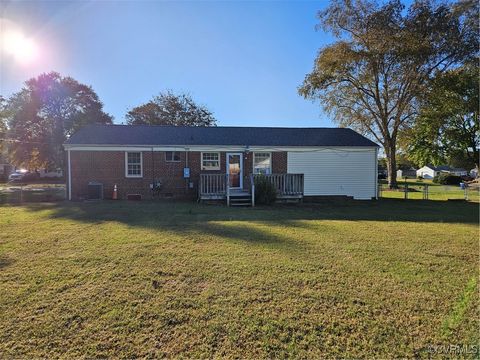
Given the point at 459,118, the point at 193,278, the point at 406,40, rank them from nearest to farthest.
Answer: the point at 193,278
the point at 406,40
the point at 459,118

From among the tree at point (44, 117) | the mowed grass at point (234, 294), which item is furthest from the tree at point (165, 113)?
the mowed grass at point (234, 294)

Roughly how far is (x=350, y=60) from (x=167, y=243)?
20.8 m

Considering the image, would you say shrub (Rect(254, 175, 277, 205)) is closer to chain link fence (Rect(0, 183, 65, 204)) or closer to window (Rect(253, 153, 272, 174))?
window (Rect(253, 153, 272, 174))

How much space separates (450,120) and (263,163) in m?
22.3

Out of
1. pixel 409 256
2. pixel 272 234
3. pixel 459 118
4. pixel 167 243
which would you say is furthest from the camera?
pixel 459 118

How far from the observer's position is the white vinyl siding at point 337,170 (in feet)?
50.8

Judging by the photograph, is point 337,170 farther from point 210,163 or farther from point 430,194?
point 430,194

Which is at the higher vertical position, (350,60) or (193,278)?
(350,60)

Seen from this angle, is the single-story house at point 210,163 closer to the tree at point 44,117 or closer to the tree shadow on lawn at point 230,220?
the tree shadow on lawn at point 230,220

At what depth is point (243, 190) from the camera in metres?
13.8

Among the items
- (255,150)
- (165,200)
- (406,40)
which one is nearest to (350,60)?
(406,40)

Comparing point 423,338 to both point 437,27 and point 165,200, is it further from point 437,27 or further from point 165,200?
point 437,27

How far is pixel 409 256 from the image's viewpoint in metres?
4.92

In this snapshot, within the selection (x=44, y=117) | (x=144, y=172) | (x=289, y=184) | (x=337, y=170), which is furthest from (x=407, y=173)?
(x=44, y=117)
